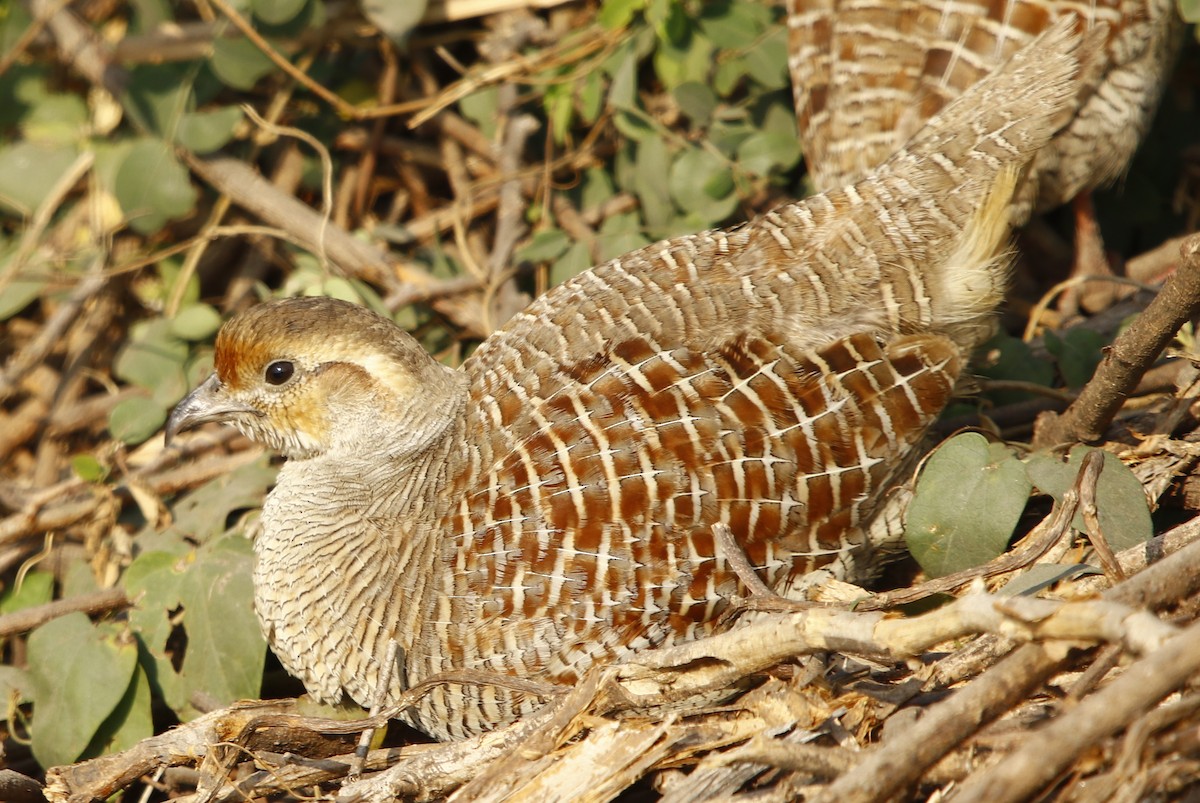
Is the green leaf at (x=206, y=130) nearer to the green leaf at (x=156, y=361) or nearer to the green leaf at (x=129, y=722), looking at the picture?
Result: the green leaf at (x=156, y=361)

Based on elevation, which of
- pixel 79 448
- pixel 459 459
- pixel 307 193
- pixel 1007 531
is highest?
pixel 307 193

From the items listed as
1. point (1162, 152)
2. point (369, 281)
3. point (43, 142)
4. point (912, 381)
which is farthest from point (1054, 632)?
point (43, 142)

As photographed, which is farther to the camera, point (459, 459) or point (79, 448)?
point (79, 448)

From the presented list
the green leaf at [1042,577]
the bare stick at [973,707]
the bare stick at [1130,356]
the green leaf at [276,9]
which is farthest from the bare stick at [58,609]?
the bare stick at [1130,356]

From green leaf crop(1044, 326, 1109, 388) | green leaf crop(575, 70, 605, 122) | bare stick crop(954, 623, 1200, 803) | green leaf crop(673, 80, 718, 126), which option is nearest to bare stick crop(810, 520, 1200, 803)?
bare stick crop(954, 623, 1200, 803)

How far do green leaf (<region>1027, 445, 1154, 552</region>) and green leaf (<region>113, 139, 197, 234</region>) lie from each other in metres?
3.60

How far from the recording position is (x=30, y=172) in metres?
5.39

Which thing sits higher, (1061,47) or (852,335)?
(1061,47)

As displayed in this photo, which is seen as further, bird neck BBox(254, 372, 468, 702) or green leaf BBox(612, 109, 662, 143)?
green leaf BBox(612, 109, 662, 143)

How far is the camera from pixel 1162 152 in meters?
5.48

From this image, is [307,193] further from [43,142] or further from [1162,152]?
[1162,152]

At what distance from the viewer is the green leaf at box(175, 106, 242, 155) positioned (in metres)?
5.15

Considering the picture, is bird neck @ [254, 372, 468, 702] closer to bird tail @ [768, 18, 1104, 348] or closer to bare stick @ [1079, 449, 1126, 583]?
bird tail @ [768, 18, 1104, 348]

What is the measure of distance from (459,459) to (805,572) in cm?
108
